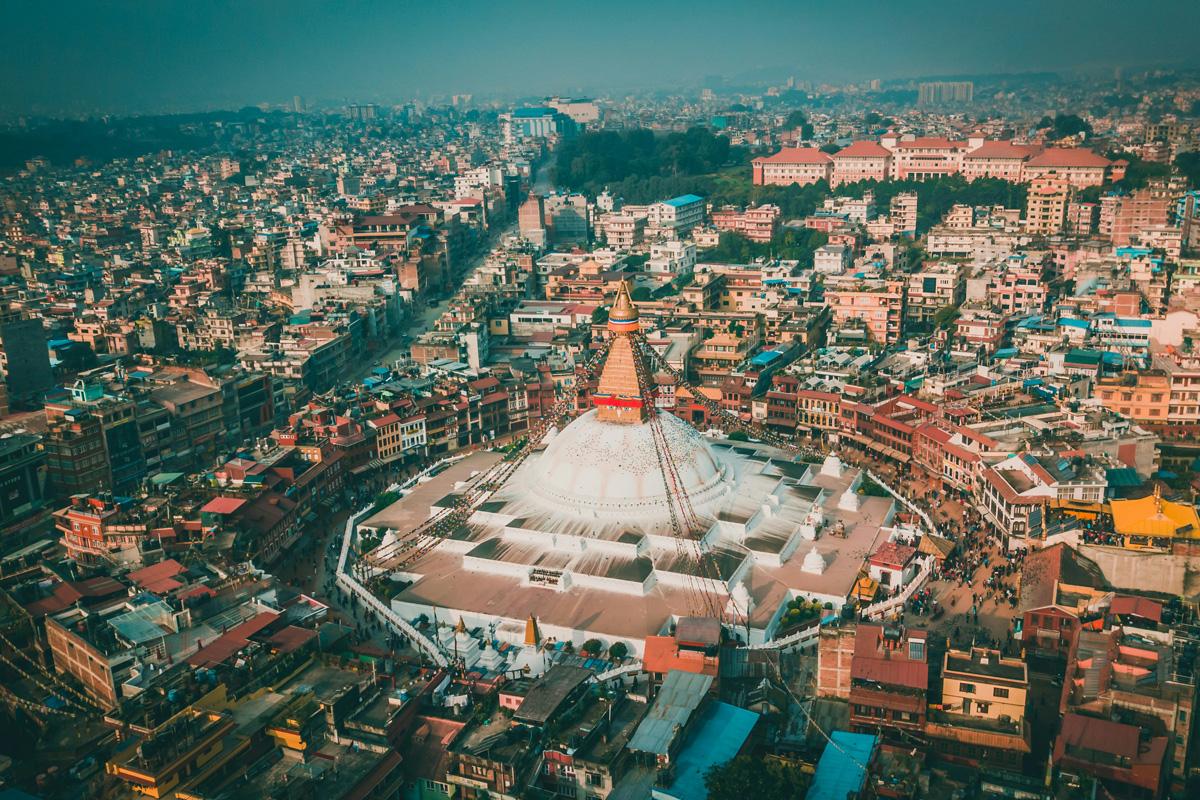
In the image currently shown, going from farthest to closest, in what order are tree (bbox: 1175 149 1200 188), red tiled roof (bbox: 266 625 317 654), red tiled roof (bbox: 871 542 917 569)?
tree (bbox: 1175 149 1200 188), red tiled roof (bbox: 871 542 917 569), red tiled roof (bbox: 266 625 317 654)

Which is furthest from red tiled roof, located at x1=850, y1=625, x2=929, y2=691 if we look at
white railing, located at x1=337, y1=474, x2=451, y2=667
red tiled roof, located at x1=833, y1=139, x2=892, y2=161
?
red tiled roof, located at x1=833, y1=139, x2=892, y2=161


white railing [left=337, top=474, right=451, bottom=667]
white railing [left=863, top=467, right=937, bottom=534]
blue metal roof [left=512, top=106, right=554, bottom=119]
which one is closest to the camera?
white railing [left=337, top=474, right=451, bottom=667]

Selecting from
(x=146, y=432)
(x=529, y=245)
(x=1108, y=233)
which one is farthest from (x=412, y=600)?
(x=1108, y=233)

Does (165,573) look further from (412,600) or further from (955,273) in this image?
(955,273)

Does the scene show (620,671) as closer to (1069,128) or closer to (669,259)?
(669,259)

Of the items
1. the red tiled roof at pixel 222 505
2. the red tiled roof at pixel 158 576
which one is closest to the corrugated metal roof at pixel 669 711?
the red tiled roof at pixel 158 576

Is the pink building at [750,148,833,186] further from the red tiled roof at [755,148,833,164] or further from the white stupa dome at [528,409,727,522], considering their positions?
the white stupa dome at [528,409,727,522]
